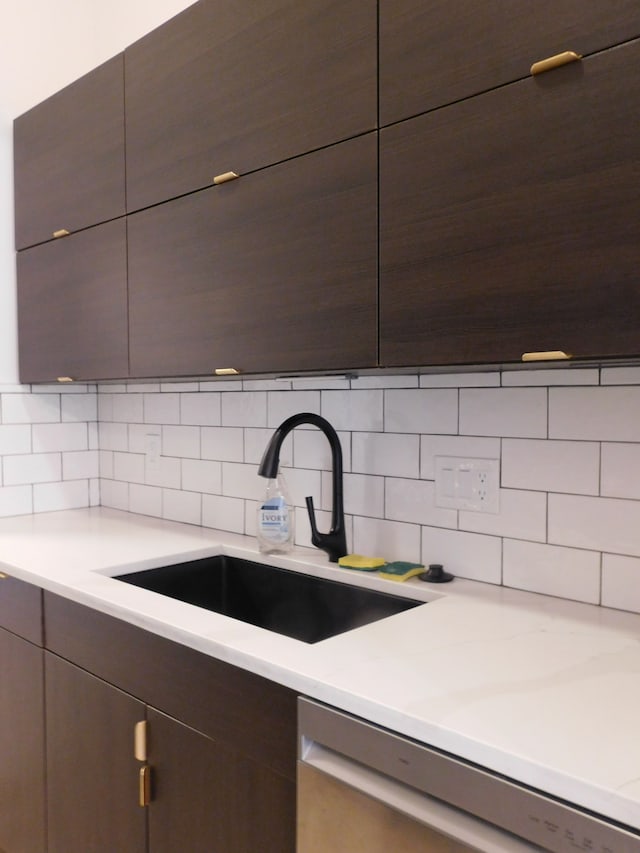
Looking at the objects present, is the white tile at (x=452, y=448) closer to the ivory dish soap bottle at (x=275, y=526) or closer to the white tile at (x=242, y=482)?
the ivory dish soap bottle at (x=275, y=526)

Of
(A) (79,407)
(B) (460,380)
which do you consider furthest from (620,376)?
(A) (79,407)

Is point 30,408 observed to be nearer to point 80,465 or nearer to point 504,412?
point 80,465

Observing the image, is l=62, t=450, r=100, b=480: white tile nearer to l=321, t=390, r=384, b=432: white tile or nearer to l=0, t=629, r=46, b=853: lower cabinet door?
l=0, t=629, r=46, b=853: lower cabinet door

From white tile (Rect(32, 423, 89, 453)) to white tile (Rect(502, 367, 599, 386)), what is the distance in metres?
1.72

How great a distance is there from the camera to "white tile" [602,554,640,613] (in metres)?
1.25

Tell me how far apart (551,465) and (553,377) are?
18cm

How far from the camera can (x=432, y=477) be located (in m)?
1.56

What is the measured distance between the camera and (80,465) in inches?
100

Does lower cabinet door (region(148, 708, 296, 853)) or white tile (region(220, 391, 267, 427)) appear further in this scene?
white tile (region(220, 391, 267, 427))

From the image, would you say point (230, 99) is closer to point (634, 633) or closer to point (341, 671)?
point (341, 671)

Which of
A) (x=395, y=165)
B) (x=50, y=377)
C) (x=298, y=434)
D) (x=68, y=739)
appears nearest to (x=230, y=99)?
(x=395, y=165)

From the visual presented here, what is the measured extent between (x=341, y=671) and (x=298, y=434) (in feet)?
3.08

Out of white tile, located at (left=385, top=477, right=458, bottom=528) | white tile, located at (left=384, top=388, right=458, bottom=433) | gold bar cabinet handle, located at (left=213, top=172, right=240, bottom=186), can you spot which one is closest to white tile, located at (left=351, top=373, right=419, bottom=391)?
white tile, located at (left=384, top=388, right=458, bottom=433)

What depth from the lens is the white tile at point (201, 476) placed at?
2.11 m
